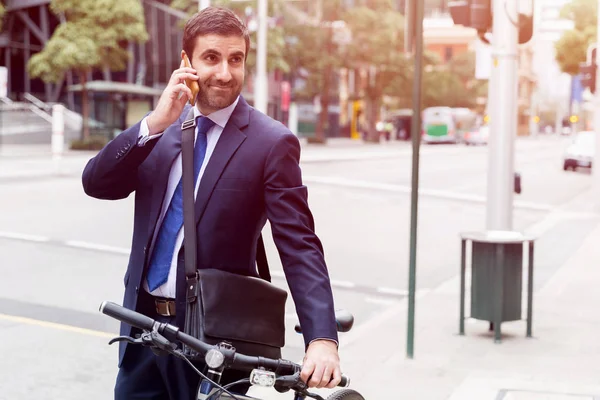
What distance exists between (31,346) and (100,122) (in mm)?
37865

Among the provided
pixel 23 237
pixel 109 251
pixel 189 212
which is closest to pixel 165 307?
pixel 189 212

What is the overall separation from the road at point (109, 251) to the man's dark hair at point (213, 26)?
137 inches

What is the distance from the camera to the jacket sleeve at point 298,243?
2723 millimetres

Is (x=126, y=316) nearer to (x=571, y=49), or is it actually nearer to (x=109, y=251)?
(x=109, y=251)

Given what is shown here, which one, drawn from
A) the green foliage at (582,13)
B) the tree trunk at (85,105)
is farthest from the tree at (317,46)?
the tree trunk at (85,105)

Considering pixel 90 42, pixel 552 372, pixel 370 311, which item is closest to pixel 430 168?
pixel 90 42

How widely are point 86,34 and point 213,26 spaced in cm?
3701

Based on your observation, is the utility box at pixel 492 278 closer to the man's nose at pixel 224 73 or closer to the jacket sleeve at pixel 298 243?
the jacket sleeve at pixel 298 243

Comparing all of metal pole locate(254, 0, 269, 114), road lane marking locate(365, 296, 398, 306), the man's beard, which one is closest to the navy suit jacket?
the man's beard

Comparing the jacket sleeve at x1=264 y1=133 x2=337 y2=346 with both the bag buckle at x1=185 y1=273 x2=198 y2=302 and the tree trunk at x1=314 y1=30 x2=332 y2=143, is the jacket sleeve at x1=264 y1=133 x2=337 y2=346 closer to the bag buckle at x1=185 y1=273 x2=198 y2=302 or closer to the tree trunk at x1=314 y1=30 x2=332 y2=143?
the bag buckle at x1=185 y1=273 x2=198 y2=302

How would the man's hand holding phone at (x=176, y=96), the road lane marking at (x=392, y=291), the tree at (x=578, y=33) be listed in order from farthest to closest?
the tree at (x=578, y=33) < the road lane marking at (x=392, y=291) < the man's hand holding phone at (x=176, y=96)

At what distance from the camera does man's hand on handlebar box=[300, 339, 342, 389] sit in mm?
2553

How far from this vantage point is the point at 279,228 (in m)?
2.81

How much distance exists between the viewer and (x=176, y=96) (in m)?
2.70
